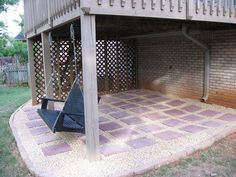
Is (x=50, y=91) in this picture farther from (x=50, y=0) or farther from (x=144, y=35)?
(x=144, y=35)

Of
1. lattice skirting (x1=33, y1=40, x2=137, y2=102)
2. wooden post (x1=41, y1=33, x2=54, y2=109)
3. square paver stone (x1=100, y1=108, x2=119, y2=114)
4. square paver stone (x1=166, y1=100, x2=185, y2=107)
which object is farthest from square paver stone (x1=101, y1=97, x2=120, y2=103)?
wooden post (x1=41, y1=33, x2=54, y2=109)

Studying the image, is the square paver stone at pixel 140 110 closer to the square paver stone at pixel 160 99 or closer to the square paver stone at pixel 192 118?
the square paver stone at pixel 160 99

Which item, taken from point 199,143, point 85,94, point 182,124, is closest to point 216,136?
point 199,143

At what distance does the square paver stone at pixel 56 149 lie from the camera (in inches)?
154

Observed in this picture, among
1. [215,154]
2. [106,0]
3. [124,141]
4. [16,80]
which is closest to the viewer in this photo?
[106,0]

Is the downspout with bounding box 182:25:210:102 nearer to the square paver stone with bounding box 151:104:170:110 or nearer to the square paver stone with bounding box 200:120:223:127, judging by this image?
the square paver stone with bounding box 151:104:170:110

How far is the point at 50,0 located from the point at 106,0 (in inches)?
65.6

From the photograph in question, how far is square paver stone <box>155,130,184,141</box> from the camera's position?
4.35 m

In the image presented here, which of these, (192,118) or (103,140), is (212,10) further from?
(103,140)

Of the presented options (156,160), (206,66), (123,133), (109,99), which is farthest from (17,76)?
(156,160)

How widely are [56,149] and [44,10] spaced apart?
282cm

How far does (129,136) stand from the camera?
14.7 feet

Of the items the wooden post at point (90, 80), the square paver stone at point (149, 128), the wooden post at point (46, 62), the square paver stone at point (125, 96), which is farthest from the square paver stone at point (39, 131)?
the square paver stone at point (125, 96)

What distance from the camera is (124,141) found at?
425 centimetres
